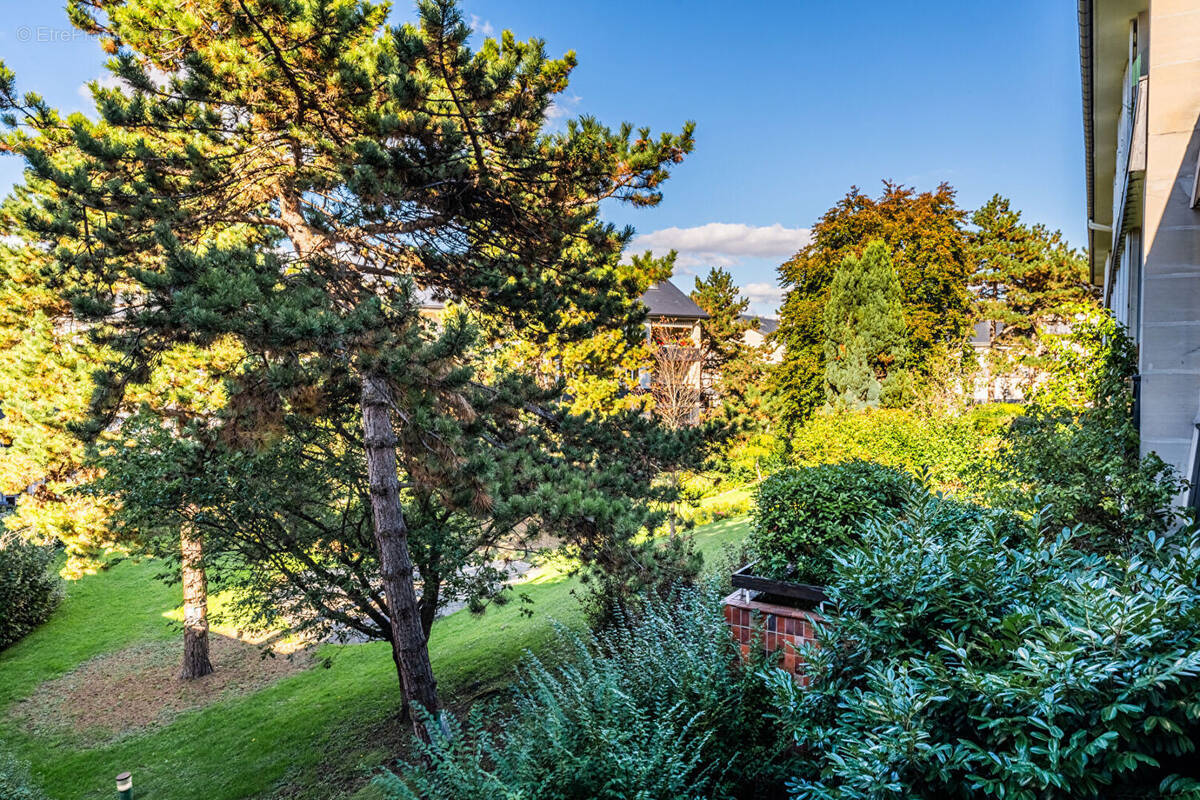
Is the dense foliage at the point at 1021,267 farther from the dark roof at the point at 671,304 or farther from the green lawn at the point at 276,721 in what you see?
the green lawn at the point at 276,721

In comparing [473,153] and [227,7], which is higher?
[227,7]

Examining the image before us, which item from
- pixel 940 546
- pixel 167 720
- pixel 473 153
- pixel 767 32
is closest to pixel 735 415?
pixel 473 153

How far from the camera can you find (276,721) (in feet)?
28.8

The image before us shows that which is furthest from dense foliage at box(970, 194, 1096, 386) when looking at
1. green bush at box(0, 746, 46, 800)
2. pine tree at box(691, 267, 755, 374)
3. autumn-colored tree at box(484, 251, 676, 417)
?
green bush at box(0, 746, 46, 800)

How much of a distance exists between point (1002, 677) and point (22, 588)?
62.2 feet

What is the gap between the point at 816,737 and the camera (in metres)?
2.36

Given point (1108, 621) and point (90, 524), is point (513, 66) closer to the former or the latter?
point (1108, 621)

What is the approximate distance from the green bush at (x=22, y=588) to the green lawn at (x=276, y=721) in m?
0.46

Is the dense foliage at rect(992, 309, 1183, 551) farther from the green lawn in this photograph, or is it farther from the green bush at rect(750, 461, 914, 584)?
the green lawn

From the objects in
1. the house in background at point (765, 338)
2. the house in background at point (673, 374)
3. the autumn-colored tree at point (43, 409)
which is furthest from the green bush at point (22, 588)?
the house in background at point (765, 338)

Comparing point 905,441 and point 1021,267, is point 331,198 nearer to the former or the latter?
point 905,441

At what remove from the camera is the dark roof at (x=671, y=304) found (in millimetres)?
27031

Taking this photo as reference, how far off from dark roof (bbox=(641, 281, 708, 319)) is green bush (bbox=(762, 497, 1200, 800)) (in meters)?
23.8

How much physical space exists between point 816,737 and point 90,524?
12115mm
